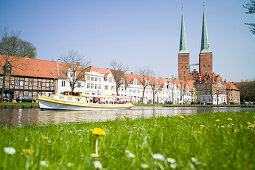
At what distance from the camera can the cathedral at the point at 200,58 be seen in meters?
140

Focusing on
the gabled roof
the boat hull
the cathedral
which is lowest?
the boat hull

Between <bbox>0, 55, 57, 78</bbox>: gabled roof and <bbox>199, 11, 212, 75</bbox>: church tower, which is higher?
<bbox>199, 11, 212, 75</bbox>: church tower

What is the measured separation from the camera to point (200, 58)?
14300 centimetres

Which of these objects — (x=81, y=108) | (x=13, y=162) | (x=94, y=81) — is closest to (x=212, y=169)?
(x=13, y=162)

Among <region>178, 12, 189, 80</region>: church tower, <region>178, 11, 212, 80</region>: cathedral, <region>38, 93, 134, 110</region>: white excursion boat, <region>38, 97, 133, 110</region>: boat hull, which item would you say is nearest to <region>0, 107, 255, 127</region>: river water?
<region>38, 97, 133, 110</region>: boat hull

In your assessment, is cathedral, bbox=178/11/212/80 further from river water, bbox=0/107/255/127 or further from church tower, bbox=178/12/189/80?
river water, bbox=0/107/255/127

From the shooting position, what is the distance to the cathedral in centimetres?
13962

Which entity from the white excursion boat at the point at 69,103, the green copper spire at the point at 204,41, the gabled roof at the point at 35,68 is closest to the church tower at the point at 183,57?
the green copper spire at the point at 204,41

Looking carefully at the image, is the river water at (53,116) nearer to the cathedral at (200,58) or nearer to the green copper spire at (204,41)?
the cathedral at (200,58)

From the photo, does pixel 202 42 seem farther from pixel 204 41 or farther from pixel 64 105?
pixel 64 105

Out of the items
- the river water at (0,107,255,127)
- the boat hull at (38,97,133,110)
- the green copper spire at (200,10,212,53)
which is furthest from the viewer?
the green copper spire at (200,10,212,53)

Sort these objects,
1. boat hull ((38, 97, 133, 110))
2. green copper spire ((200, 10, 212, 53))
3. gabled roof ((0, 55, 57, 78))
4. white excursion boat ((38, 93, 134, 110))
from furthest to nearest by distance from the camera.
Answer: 1. green copper spire ((200, 10, 212, 53))
2. gabled roof ((0, 55, 57, 78))
3. white excursion boat ((38, 93, 134, 110))
4. boat hull ((38, 97, 133, 110))

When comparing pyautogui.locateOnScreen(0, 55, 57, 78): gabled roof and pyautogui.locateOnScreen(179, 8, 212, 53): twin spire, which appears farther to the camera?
pyautogui.locateOnScreen(179, 8, 212, 53): twin spire

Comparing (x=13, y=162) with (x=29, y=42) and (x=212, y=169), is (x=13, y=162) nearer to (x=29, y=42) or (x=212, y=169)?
(x=212, y=169)
